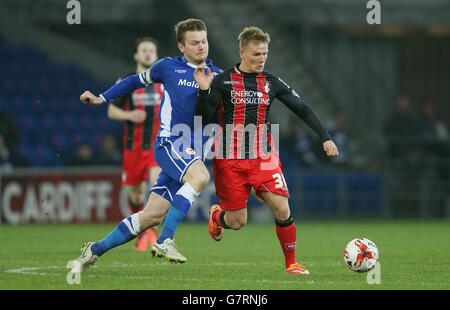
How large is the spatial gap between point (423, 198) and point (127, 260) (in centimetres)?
1043

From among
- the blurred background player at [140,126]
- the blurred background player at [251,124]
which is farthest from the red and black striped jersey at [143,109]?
the blurred background player at [251,124]

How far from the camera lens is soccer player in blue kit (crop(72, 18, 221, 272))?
350 inches

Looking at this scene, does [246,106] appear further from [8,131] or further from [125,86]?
[8,131]

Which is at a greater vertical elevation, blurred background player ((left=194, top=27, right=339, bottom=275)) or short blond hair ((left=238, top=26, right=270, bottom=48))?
short blond hair ((left=238, top=26, right=270, bottom=48))

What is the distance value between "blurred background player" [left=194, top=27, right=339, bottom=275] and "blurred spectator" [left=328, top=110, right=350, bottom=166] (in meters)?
10.5

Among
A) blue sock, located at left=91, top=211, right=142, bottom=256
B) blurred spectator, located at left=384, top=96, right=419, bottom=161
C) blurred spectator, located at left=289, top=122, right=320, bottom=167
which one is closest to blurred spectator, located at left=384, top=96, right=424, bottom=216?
blurred spectator, located at left=384, top=96, right=419, bottom=161

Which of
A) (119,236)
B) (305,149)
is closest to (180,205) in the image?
(119,236)

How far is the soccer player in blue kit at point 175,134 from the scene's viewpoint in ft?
29.1

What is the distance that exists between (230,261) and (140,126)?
2.84 meters

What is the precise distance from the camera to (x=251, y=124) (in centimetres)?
916

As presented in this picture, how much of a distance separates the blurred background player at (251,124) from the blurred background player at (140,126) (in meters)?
3.34

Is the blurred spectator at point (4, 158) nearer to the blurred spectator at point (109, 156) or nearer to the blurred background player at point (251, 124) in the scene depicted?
the blurred spectator at point (109, 156)

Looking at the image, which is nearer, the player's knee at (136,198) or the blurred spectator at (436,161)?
the player's knee at (136,198)

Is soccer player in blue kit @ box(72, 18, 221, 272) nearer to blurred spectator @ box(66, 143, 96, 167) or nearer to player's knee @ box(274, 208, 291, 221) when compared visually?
player's knee @ box(274, 208, 291, 221)
